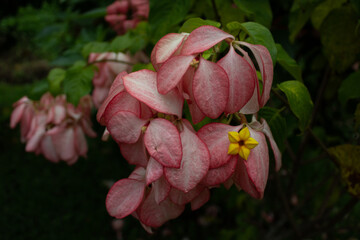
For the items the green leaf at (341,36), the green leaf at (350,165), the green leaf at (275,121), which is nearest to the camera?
the green leaf at (275,121)

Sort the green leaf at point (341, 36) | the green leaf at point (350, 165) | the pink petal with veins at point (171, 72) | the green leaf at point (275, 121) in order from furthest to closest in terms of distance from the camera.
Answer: the green leaf at point (341, 36)
the green leaf at point (350, 165)
the green leaf at point (275, 121)
the pink petal with veins at point (171, 72)

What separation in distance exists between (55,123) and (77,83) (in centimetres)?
17

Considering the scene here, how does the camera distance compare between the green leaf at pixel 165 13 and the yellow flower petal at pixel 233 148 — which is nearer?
the yellow flower petal at pixel 233 148

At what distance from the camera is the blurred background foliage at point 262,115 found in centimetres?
67

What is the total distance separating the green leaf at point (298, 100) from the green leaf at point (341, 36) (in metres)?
0.31

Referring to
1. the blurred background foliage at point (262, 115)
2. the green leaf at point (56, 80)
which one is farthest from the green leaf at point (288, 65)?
the green leaf at point (56, 80)

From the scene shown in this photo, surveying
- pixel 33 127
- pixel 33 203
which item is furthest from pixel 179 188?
pixel 33 203

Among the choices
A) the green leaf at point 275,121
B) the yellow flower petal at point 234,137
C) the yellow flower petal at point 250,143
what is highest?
the yellow flower petal at point 234,137

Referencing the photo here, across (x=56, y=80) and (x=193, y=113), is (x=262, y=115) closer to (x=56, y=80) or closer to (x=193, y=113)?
(x=193, y=113)

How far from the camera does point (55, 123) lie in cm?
89

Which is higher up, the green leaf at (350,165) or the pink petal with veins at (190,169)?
the pink petal with veins at (190,169)

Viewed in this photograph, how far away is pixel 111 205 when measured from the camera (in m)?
0.46

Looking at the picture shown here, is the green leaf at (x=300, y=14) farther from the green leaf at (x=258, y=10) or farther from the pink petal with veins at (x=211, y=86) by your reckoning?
the pink petal with veins at (x=211, y=86)

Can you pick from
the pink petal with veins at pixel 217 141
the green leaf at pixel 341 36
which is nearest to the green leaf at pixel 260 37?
the pink petal with veins at pixel 217 141
